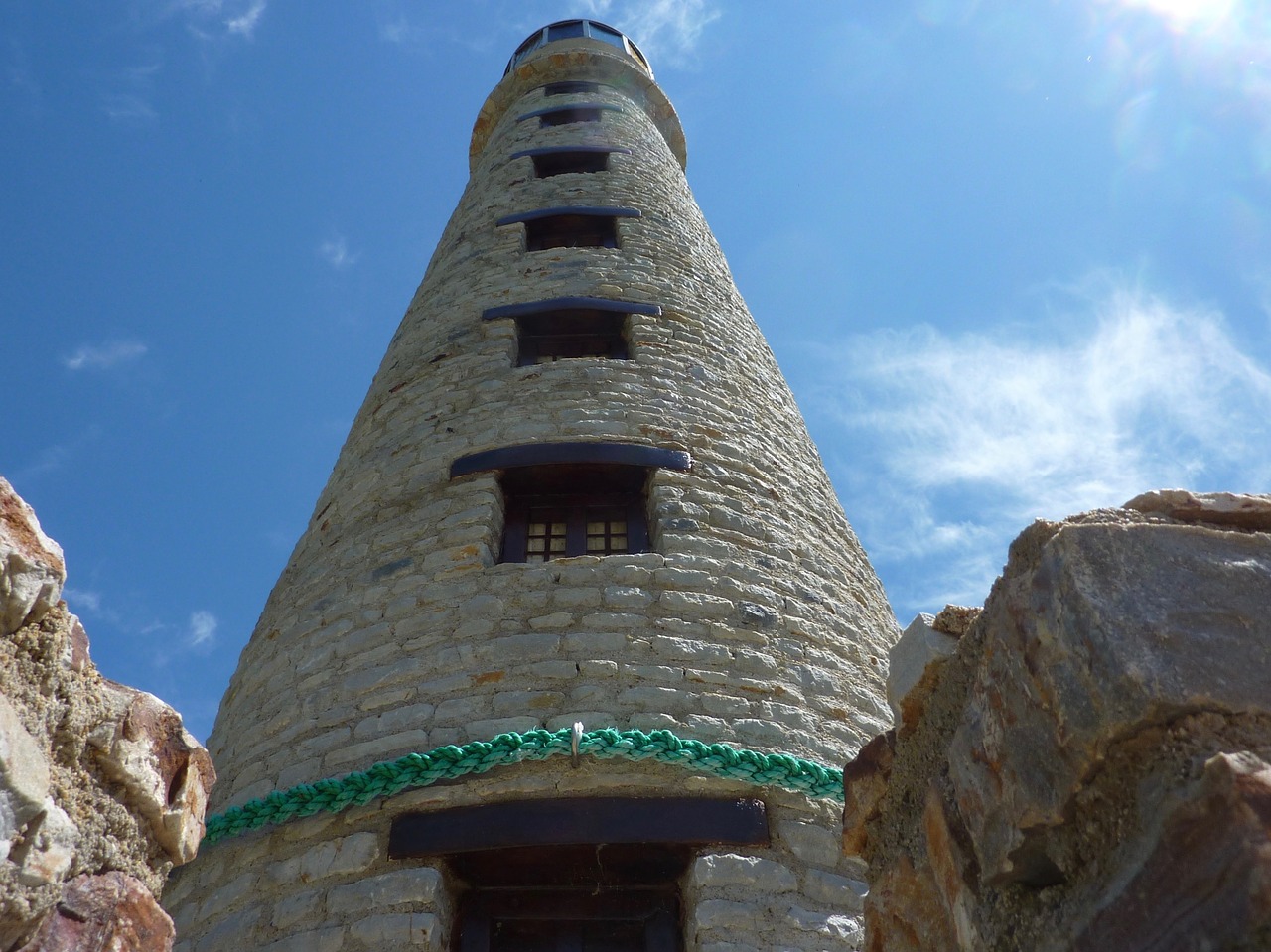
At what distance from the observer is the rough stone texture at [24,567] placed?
5.54 feet

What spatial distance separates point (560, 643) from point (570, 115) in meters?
8.97

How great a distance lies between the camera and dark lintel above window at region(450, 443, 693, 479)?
5.33 m

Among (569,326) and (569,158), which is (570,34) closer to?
(569,158)

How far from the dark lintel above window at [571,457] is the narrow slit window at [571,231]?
11.3 ft

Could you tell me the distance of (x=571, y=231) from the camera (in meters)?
8.77

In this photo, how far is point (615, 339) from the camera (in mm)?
6973

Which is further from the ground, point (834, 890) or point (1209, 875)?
point (834, 890)

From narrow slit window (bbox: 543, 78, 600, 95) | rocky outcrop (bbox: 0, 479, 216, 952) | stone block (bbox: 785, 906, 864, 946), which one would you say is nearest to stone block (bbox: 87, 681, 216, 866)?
rocky outcrop (bbox: 0, 479, 216, 952)

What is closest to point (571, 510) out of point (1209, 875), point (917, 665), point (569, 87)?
point (917, 665)

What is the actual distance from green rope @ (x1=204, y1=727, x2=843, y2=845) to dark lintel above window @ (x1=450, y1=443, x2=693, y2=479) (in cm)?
182

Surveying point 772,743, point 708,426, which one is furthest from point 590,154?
point 772,743

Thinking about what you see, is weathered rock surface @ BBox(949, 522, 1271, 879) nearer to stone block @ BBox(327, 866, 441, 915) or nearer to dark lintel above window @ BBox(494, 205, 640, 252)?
stone block @ BBox(327, 866, 441, 915)

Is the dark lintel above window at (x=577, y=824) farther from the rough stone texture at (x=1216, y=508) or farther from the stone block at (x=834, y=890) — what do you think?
the rough stone texture at (x=1216, y=508)

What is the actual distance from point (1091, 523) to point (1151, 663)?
1.04 feet
